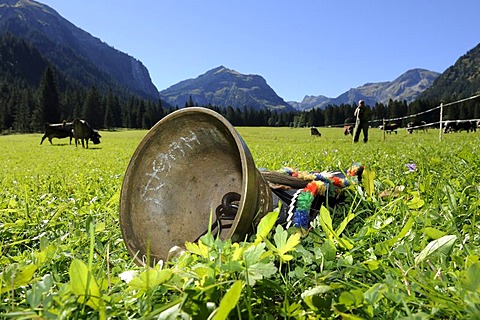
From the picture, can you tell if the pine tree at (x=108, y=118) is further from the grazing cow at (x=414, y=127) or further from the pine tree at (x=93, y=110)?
the grazing cow at (x=414, y=127)

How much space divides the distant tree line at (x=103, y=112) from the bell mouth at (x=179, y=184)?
2851 inches

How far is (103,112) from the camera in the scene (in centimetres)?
9969

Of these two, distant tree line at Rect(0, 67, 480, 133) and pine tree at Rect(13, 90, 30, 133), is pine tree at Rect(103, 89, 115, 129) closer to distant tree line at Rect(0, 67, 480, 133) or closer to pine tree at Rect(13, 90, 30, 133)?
distant tree line at Rect(0, 67, 480, 133)

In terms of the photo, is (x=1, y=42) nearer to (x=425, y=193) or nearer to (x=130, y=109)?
(x=130, y=109)

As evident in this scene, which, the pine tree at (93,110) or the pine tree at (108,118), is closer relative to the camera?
the pine tree at (93,110)

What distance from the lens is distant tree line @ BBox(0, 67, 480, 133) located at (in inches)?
3438

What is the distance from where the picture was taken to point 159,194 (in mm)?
2697

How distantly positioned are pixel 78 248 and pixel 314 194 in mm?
1569

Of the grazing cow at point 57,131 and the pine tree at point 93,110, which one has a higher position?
the pine tree at point 93,110

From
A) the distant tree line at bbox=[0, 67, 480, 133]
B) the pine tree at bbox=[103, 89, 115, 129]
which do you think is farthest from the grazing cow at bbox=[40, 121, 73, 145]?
the pine tree at bbox=[103, 89, 115, 129]

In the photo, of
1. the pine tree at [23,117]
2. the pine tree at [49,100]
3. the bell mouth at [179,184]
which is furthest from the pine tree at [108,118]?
the bell mouth at [179,184]

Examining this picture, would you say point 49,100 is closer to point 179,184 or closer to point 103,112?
point 103,112

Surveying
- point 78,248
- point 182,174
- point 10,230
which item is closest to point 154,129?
point 182,174

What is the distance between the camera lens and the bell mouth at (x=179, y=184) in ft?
8.04
